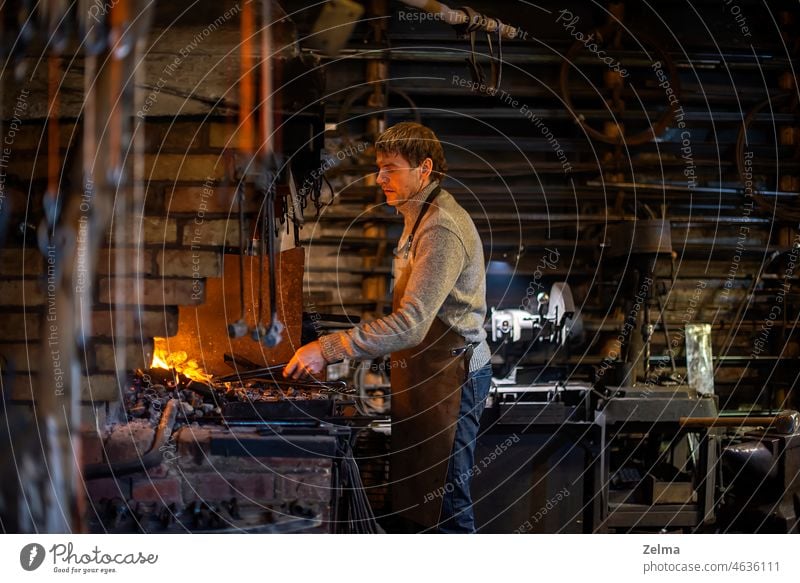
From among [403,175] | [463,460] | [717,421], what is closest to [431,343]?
[463,460]

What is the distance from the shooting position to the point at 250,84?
7.64 ft

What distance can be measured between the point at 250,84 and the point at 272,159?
24 cm

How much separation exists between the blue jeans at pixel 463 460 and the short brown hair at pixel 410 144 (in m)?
0.60

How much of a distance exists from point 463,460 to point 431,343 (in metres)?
0.33

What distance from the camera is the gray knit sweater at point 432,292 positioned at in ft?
6.94

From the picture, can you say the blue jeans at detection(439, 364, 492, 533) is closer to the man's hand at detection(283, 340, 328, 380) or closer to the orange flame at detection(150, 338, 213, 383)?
the man's hand at detection(283, 340, 328, 380)

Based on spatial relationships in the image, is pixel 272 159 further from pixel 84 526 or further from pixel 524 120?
pixel 524 120

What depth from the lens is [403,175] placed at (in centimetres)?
226

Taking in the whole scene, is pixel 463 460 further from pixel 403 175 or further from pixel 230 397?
pixel 403 175

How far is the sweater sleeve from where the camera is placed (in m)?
2.11

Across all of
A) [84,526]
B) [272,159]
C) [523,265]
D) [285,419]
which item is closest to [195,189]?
[272,159]

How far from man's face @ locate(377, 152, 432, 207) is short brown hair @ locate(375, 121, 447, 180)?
1 cm

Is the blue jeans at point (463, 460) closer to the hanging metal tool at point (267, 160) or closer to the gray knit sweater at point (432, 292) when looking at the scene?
the gray knit sweater at point (432, 292)

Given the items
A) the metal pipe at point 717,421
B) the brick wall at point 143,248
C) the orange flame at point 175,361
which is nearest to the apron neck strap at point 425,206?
the brick wall at point 143,248
